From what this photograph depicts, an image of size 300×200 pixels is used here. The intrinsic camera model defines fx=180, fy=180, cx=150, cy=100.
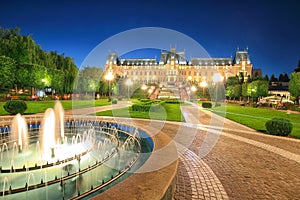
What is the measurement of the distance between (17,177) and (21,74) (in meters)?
33.2

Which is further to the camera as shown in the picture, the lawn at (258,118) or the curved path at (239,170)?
the lawn at (258,118)

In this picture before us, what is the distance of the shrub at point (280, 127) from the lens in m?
10.5

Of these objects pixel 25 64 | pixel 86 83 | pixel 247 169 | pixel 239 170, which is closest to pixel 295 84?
pixel 247 169

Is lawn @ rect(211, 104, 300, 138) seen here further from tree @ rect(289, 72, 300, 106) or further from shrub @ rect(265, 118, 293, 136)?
tree @ rect(289, 72, 300, 106)

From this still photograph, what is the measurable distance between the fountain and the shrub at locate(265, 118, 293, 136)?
8.04 meters

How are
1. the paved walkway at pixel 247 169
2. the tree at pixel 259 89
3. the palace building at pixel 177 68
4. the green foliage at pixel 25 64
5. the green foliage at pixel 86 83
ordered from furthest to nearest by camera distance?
the palace building at pixel 177 68 → the green foliage at pixel 86 83 → the tree at pixel 259 89 → the green foliage at pixel 25 64 → the paved walkway at pixel 247 169

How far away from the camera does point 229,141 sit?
9203mm

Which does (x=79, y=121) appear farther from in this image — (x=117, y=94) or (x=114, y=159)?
(x=117, y=94)

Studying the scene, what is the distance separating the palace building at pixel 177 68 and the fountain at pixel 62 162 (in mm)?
87715

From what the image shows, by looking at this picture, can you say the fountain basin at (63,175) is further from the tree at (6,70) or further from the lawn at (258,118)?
the tree at (6,70)

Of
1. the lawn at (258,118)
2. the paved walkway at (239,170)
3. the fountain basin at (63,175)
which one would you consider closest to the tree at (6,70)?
the fountain basin at (63,175)

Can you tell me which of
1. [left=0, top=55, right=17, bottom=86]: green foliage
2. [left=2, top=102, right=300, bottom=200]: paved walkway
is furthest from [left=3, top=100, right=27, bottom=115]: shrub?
[left=0, top=55, right=17, bottom=86]: green foliage

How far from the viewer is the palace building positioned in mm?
98250

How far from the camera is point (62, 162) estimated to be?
5.39m
